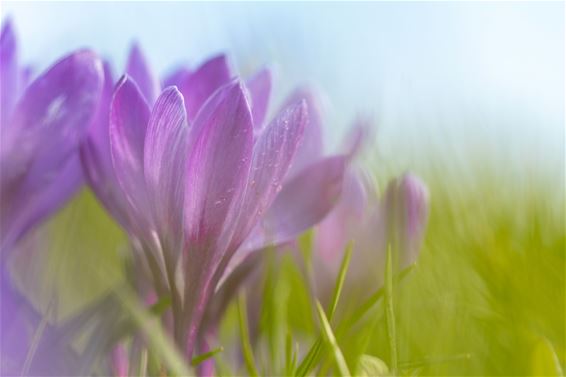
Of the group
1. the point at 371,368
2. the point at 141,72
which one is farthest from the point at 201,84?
the point at 371,368

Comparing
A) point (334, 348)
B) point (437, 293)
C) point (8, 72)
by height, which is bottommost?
point (437, 293)

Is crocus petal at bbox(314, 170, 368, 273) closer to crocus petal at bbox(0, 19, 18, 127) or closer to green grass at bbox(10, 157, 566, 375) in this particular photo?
green grass at bbox(10, 157, 566, 375)

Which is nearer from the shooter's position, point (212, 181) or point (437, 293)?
point (212, 181)

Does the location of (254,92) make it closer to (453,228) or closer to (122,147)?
(122,147)

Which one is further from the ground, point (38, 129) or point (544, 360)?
point (38, 129)

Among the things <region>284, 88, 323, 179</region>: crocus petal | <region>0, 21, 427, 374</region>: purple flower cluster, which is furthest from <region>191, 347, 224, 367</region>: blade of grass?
<region>284, 88, 323, 179</region>: crocus petal

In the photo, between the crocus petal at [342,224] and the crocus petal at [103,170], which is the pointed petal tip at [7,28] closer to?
the crocus petal at [103,170]

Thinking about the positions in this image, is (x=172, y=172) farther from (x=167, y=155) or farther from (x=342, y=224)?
(x=342, y=224)
